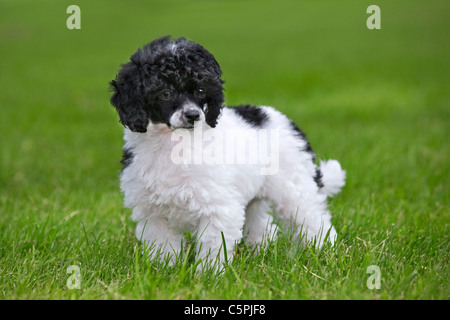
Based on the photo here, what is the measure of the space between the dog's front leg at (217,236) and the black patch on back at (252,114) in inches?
31.9

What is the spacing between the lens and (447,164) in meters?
7.78

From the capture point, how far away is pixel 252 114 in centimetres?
459

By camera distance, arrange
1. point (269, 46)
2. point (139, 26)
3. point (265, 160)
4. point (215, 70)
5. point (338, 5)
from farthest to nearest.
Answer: point (338, 5) < point (139, 26) < point (269, 46) < point (265, 160) < point (215, 70)

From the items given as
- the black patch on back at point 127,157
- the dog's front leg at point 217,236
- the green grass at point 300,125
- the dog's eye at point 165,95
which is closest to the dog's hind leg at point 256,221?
the green grass at point 300,125

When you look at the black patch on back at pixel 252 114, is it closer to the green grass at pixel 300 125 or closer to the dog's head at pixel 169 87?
the dog's head at pixel 169 87

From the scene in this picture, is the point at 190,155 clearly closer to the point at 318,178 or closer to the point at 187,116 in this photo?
the point at 187,116

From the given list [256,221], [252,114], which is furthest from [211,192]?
[256,221]

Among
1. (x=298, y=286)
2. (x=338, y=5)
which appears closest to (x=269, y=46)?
(x=338, y=5)

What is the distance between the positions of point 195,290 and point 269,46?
20462 millimetres

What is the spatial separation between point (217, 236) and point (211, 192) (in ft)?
1.00

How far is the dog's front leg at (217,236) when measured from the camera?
3951 millimetres

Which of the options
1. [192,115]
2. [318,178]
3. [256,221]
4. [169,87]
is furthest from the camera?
[256,221]

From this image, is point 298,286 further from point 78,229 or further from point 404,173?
point 404,173

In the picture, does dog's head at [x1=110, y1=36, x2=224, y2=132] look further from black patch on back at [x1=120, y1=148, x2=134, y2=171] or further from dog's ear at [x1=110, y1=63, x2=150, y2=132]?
black patch on back at [x1=120, y1=148, x2=134, y2=171]
